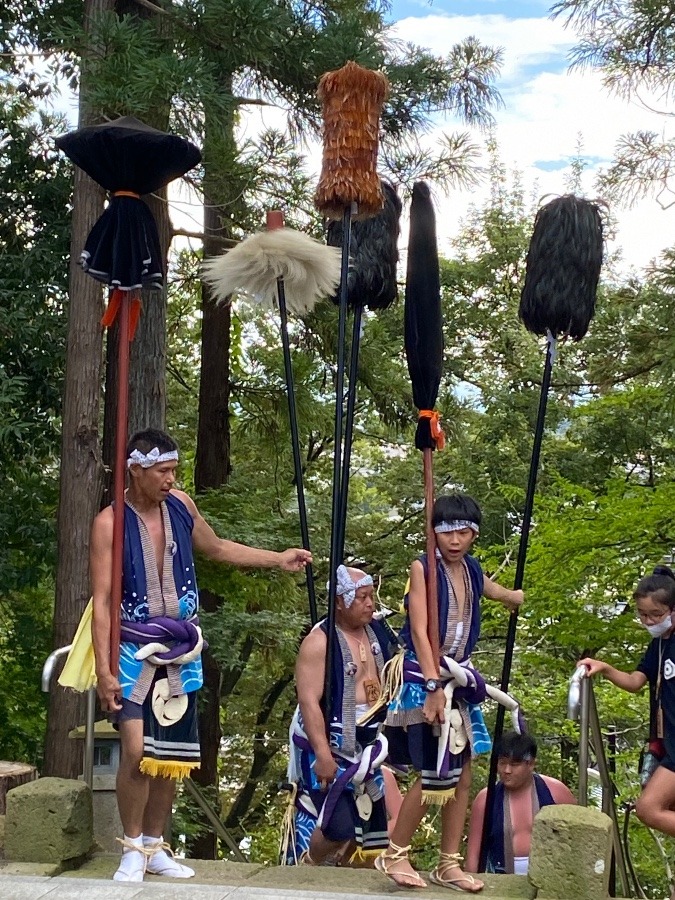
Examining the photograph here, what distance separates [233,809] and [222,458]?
5484 mm

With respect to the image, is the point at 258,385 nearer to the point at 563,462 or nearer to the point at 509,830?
the point at 563,462

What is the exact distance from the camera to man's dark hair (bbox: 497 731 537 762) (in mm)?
4711

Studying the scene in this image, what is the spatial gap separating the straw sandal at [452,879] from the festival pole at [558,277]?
25.6 inches

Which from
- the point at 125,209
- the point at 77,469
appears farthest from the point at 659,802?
the point at 77,469

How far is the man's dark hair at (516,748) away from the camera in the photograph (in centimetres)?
471

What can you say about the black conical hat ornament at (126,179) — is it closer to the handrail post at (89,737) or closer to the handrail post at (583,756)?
the handrail post at (89,737)

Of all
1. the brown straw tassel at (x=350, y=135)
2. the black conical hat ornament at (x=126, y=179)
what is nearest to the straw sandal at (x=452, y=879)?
the black conical hat ornament at (x=126, y=179)

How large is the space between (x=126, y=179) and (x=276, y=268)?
0.81 m

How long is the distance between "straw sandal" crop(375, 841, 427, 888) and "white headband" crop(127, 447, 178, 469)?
1503 mm

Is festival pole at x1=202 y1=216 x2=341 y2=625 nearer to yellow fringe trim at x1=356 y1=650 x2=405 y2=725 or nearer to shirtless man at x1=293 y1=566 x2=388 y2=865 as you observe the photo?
shirtless man at x1=293 y1=566 x2=388 y2=865

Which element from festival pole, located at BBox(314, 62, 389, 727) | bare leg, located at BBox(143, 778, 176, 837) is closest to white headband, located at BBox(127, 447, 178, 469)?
festival pole, located at BBox(314, 62, 389, 727)

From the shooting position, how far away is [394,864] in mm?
3854

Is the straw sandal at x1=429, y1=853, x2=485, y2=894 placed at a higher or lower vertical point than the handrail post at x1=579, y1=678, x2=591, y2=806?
lower

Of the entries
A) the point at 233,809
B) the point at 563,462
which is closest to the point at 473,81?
the point at 563,462
